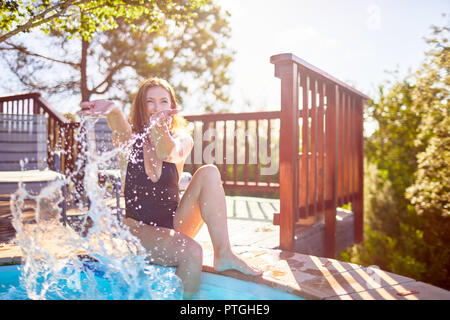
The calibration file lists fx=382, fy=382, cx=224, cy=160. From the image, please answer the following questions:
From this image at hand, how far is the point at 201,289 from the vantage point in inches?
75.7

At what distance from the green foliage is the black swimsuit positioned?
377cm

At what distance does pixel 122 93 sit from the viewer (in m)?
10.0

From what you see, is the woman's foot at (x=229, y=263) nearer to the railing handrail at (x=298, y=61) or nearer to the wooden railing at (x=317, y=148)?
the wooden railing at (x=317, y=148)

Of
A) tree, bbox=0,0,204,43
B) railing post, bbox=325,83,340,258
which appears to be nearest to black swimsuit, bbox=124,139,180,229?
railing post, bbox=325,83,340,258

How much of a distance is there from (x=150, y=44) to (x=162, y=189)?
916cm

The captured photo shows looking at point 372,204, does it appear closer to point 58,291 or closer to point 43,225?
point 43,225

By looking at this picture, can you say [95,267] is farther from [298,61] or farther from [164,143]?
[298,61]

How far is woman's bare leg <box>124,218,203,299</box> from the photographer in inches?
72.9

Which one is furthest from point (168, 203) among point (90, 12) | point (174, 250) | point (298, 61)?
point (90, 12)

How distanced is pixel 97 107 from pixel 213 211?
0.76 metres

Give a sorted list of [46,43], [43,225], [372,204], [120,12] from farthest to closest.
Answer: [46,43] → [372,204] → [120,12] → [43,225]

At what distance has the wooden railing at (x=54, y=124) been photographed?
4830mm

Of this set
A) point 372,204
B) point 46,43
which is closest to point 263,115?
point 372,204
